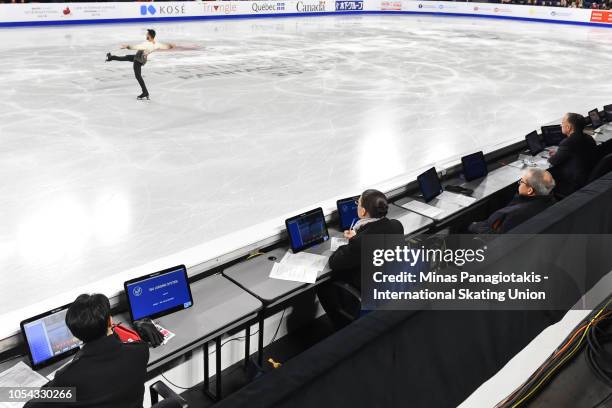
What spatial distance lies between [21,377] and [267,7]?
23.6 metres

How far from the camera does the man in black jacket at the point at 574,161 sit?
5125 millimetres

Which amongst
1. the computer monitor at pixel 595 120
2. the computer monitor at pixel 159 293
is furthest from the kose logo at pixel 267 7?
the computer monitor at pixel 159 293

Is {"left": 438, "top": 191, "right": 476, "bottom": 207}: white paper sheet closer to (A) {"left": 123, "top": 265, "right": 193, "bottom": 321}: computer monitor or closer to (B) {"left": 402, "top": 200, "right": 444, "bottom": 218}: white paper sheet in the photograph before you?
(B) {"left": 402, "top": 200, "right": 444, "bottom": 218}: white paper sheet

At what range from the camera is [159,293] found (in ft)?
9.48

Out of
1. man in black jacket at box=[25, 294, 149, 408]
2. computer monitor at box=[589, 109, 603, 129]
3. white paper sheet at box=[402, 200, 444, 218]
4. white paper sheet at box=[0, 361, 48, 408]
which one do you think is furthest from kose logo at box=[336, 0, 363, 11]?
man in black jacket at box=[25, 294, 149, 408]

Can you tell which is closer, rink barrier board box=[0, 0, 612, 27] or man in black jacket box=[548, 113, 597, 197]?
man in black jacket box=[548, 113, 597, 197]

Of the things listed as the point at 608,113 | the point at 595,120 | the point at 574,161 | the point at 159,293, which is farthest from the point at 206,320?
the point at 608,113

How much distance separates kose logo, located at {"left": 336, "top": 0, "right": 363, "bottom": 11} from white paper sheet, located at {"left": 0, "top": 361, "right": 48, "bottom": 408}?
87.7 ft

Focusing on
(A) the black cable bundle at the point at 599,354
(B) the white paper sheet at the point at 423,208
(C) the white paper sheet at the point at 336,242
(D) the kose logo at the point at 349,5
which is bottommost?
(A) the black cable bundle at the point at 599,354

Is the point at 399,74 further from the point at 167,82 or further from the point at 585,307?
the point at 585,307

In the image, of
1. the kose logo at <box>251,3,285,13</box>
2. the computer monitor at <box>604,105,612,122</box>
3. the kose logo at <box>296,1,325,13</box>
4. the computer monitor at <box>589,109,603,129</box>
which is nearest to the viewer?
the computer monitor at <box>589,109,603,129</box>

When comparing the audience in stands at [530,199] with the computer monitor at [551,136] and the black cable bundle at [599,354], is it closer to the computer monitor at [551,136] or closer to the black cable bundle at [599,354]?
the black cable bundle at [599,354]

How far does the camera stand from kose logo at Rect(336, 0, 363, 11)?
1057 inches

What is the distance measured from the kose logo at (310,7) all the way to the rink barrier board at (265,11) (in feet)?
0.15
